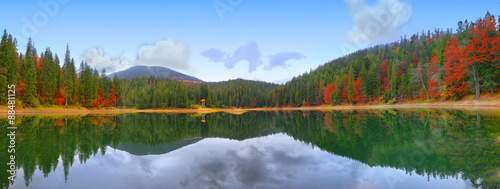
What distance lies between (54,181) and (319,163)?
864 cm

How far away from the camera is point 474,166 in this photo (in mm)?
6324

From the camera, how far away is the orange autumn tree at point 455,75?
1528 inches

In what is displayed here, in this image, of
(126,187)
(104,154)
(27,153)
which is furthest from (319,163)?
(27,153)

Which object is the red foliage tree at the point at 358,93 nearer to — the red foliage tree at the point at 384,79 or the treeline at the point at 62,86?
the red foliage tree at the point at 384,79

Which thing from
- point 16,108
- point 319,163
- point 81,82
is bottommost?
point 319,163

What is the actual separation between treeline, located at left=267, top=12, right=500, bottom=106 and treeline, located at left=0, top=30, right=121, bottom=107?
83.6m

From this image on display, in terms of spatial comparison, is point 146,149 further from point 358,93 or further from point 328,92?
point 328,92

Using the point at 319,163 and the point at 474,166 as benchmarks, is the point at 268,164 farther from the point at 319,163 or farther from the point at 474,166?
the point at 474,166

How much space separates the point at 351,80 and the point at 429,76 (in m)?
27.6

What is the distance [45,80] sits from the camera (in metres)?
52.0

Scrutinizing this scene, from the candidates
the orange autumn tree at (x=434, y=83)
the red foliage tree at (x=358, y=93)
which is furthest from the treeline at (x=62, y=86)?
the orange autumn tree at (x=434, y=83)

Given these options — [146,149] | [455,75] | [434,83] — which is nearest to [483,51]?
[455,75]

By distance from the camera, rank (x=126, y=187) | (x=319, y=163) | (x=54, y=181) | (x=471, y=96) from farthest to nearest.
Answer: (x=471, y=96), (x=319, y=163), (x=54, y=181), (x=126, y=187)

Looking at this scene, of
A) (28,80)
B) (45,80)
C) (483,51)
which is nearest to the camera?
(483,51)
